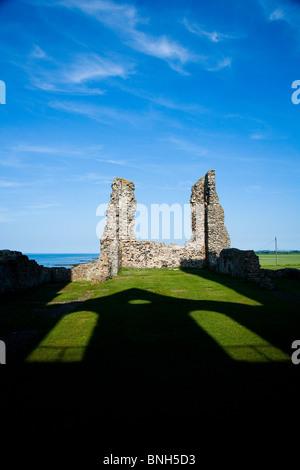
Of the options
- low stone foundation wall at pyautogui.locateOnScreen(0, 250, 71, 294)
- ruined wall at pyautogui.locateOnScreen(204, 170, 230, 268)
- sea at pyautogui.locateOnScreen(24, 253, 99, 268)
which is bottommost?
sea at pyautogui.locateOnScreen(24, 253, 99, 268)

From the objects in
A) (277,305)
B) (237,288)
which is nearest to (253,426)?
(277,305)

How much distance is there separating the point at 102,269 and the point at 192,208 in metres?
11.7

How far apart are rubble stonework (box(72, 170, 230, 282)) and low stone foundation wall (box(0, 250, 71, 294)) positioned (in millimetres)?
8939

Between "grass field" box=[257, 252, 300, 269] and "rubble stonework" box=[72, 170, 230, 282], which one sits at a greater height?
"rubble stonework" box=[72, 170, 230, 282]

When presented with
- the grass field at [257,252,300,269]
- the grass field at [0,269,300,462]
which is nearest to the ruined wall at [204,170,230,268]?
the grass field at [257,252,300,269]

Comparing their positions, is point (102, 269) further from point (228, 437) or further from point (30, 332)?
point (228, 437)

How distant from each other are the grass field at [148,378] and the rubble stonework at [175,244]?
14.8 m

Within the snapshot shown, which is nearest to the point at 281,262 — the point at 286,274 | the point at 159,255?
the point at 159,255

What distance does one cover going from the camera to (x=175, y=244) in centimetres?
2288

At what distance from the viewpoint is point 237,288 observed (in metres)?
10.6

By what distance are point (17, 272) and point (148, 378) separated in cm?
898

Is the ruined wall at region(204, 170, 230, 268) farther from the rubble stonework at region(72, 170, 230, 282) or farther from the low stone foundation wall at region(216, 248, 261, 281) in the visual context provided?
the low stone foundation wall at region(216, 248, 261, 281)

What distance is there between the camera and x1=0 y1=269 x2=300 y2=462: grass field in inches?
94.3

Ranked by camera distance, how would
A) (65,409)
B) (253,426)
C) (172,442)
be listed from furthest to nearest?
(65,409) < (253,426) < (172,442)
